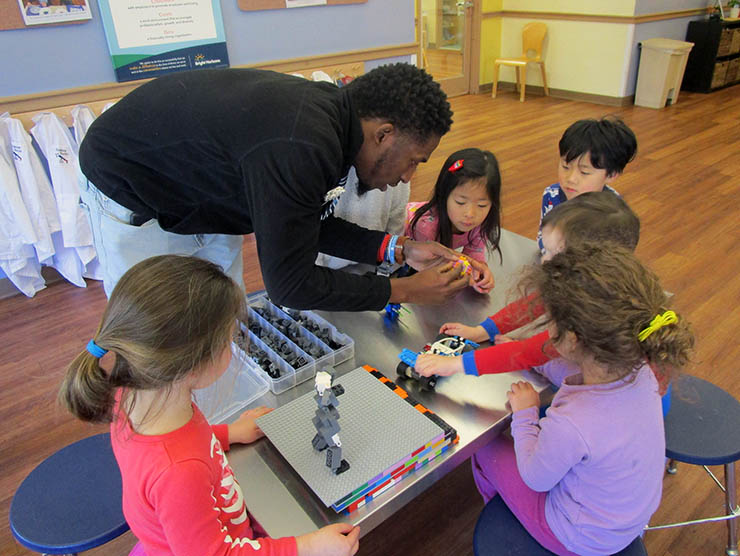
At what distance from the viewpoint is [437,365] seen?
1170mm

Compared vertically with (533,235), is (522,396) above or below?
above

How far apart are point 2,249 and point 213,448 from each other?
97.1 inches

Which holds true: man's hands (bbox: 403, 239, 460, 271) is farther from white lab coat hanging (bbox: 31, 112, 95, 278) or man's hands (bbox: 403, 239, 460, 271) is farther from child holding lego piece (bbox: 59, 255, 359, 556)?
white lab coat hanging (bbox: 31, 112, 95, 278)

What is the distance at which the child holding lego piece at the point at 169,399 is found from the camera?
816mm

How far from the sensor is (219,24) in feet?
9.86

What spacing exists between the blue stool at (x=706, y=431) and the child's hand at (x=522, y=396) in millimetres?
453

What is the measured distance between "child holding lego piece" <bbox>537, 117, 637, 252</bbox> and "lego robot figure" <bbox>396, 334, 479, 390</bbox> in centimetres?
80

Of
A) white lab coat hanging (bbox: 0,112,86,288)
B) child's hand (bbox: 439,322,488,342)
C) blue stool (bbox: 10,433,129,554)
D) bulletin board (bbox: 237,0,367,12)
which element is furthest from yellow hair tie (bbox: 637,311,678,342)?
bulletin board (bbox: 237,0,367,12)

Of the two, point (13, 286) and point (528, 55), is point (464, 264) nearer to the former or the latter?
point (13, 286)

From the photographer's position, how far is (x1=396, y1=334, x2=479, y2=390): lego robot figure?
1.17 metres

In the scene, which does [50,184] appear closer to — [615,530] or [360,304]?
[360,304]

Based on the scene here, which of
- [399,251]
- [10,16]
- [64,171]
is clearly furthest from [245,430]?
[10,16]

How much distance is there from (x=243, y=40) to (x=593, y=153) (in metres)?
2.17

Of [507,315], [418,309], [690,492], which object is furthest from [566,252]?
[690,492]
